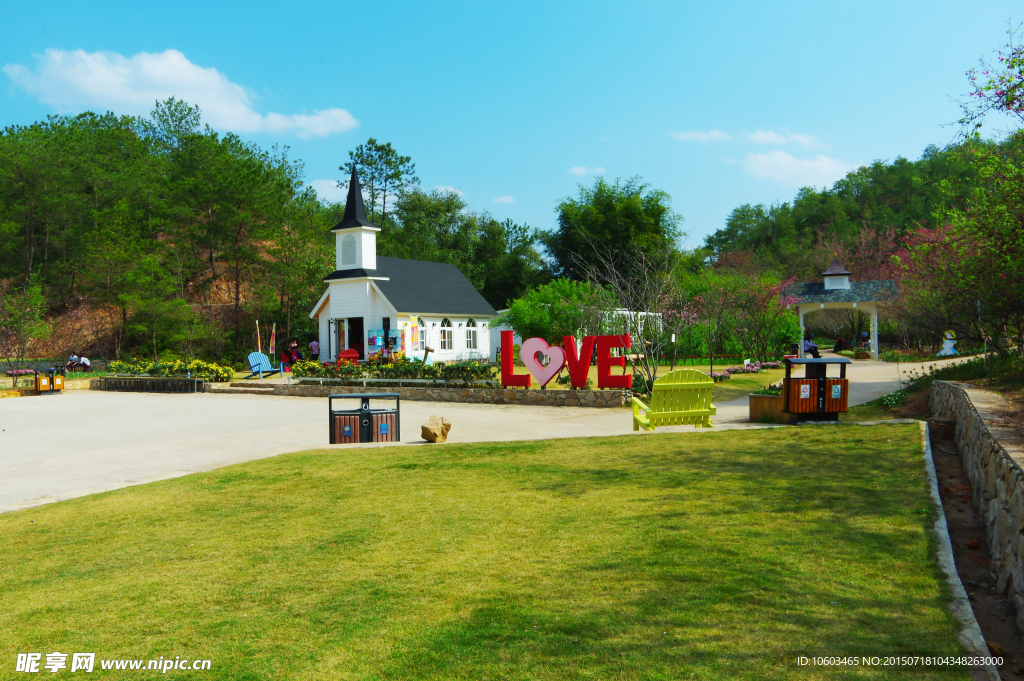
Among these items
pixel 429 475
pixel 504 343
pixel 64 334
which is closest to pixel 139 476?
pixel 429 475

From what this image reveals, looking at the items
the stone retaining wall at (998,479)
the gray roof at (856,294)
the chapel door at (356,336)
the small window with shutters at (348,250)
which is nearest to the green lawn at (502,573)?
the stone retaining wall at (998,479)

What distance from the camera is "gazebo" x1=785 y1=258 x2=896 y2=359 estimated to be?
32031 millimetres

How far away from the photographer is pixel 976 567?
189 inches

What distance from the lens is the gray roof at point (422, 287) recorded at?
31.6m

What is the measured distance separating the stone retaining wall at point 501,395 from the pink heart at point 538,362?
0.43 m

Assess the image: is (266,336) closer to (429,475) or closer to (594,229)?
(594,229)

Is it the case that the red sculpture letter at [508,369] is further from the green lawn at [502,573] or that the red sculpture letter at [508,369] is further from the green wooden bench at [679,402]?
the green lawn at [502,573]

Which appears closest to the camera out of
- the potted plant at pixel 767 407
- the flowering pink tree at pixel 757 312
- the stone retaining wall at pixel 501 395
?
the potted plant at pixel 767 407

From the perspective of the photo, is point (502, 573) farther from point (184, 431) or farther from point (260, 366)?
point (260, 366)

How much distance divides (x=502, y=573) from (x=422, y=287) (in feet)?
99.8

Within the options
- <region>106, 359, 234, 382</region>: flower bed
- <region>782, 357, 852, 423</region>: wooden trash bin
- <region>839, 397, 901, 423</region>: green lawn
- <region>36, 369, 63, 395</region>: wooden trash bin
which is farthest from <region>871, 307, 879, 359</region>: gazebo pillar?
<region>36, 369, 63, 395</region>: wooden trash bin

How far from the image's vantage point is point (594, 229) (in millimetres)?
46719

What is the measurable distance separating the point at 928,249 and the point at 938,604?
1115 cm

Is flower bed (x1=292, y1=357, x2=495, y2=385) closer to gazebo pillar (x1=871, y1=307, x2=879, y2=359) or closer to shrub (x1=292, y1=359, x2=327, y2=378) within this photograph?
shrub (x1=292, y1=359, x2=327, y2=378)
